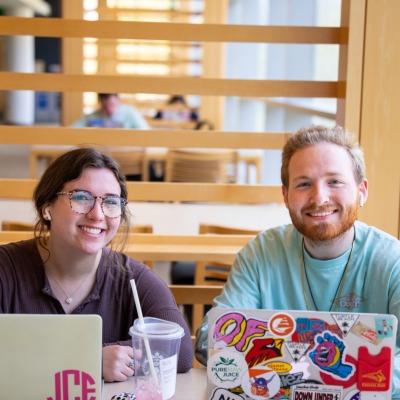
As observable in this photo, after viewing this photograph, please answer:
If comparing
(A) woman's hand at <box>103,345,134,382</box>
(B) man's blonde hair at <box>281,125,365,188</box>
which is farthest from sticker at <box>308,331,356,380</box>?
(B) man's blonde hair at <box>281,125,365,188</box>

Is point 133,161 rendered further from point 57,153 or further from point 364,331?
point 364,331

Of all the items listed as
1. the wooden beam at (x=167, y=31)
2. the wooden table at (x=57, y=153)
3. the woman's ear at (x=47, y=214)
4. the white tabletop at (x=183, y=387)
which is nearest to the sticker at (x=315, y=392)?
the white tabletop at (x=183, y=387)

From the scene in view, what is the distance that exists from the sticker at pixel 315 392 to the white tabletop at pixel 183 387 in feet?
0.89

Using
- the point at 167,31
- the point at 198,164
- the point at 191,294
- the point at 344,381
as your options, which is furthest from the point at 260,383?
the point at 198,164

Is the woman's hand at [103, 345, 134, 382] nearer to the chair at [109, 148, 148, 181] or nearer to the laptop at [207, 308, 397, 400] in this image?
the laptop at [207, 308, 397, 400]

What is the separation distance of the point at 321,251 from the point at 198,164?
4.02m

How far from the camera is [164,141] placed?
9.87 feet

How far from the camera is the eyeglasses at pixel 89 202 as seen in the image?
1.93m

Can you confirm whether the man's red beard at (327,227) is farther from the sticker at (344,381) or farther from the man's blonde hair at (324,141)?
the sticker at (344,381)

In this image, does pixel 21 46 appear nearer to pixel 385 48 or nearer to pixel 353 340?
pixel 385 48

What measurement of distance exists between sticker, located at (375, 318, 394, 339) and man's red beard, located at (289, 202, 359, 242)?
1.74 feet

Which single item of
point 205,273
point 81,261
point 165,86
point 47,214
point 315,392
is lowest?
point 205,273

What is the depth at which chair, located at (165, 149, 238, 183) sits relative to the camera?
235 inches

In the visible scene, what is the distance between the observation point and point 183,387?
1.72m
